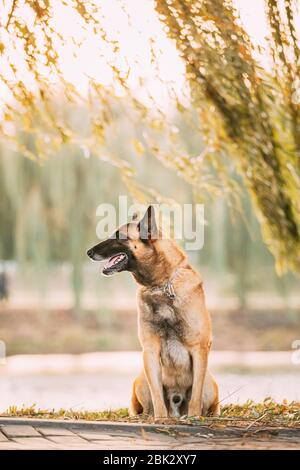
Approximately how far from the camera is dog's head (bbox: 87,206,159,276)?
5.07m

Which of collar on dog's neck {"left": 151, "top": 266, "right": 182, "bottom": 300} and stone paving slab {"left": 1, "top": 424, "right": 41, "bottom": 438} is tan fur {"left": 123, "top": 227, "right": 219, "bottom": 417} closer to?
collar on dog's neck {"left": 151, "top": 266, "right": 182, "bottom": 300}

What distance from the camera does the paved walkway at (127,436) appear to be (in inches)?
176

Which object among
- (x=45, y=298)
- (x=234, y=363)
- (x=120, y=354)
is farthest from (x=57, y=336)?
(x=234, y=363)

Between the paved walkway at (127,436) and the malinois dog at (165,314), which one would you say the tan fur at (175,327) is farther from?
the paved walkway at (127,436)

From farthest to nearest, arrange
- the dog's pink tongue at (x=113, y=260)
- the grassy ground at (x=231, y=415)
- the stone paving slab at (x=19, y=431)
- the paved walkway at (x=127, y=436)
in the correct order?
the dog's pink tongue at (x=113, y=260)
the grassy ground at (x=231, y=415)
the stone paving slab at (x=19, y=431)
the paved walkway at (x=127, y=436)

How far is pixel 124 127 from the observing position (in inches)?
535

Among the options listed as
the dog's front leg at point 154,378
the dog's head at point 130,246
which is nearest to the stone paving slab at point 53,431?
the dog's front leg at point 154,378

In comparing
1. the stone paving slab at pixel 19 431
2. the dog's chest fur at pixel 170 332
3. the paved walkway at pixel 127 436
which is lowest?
the paved walkway at pixel 127 436

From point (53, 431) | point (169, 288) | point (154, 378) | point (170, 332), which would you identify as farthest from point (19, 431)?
point (169, 288)

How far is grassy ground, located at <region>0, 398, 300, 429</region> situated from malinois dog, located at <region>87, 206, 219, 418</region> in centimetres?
15

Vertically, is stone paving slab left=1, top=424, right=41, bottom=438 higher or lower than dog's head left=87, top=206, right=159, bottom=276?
lower

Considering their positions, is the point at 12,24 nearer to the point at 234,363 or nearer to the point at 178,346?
the point at 178,346

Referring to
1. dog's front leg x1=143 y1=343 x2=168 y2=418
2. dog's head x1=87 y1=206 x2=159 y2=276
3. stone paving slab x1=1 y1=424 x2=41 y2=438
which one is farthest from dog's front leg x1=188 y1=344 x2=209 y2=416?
stone paving slab x1=1 y1=424 x2=41 y2=438
